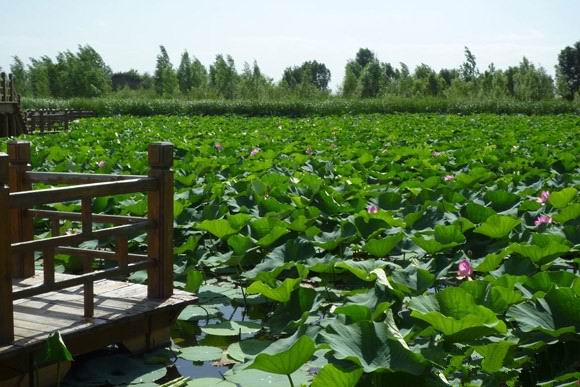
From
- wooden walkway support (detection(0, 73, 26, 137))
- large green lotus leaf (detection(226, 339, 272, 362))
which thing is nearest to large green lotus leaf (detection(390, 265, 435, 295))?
large green lotus leaf (detection(226, 339, 272, 362))

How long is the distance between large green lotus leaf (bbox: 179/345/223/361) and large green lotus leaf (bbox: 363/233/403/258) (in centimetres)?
89

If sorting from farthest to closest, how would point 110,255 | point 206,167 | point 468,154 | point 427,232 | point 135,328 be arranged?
point 468,154
point 206,167
point 427,232
point 110,255
point 135,328

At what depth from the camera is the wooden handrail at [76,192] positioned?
95.2 inches

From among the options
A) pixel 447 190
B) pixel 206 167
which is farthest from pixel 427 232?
pixel 206 167

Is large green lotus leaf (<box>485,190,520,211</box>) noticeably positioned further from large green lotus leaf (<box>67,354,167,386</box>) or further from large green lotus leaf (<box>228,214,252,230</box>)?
large green lotus leaf (<box>67,354,167,386</box>)

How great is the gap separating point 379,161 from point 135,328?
534 cm

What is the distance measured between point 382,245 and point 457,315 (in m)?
1.15

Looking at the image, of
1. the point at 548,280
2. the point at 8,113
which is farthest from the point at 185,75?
the point at 548,280

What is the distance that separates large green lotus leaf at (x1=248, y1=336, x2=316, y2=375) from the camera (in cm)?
188

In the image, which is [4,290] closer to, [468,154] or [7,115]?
[468,154]

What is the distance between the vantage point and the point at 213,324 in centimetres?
312

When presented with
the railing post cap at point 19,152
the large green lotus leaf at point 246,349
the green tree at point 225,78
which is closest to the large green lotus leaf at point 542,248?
the large green lotus leaf at point 246,349

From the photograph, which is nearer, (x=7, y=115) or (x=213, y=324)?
(x=213, y=324)

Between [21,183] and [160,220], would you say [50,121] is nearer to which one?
[21,183]
